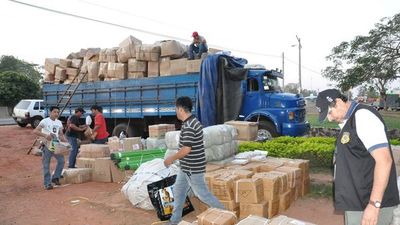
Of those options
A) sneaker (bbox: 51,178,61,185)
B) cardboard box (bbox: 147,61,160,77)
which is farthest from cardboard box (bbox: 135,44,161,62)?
sneaker (bbox: 51,178,61,185)

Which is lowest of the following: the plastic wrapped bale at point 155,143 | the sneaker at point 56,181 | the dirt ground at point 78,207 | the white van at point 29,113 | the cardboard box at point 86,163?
the dirt ground at point 78,207

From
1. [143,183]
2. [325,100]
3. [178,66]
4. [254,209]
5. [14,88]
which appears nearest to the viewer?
[325,100]

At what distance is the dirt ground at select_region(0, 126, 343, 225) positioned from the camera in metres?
5.68

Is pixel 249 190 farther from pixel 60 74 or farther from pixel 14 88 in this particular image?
pixel 14 88

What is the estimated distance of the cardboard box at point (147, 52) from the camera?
40.8 ft

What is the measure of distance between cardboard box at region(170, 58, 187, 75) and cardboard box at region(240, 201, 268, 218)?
745 centimetres

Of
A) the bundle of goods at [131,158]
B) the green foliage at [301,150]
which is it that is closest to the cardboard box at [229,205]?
the bundle of goods at [131,158]

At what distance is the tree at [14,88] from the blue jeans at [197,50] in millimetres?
29897

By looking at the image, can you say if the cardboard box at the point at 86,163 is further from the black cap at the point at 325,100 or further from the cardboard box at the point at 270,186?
the black cap at the point at 325,100

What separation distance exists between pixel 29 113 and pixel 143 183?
1802 centimetres

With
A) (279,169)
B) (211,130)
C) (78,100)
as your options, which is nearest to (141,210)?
(211,130)

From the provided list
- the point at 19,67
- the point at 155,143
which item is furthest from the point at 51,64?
the point at 19,67

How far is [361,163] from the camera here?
8.96 feet

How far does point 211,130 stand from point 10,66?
54.2m
